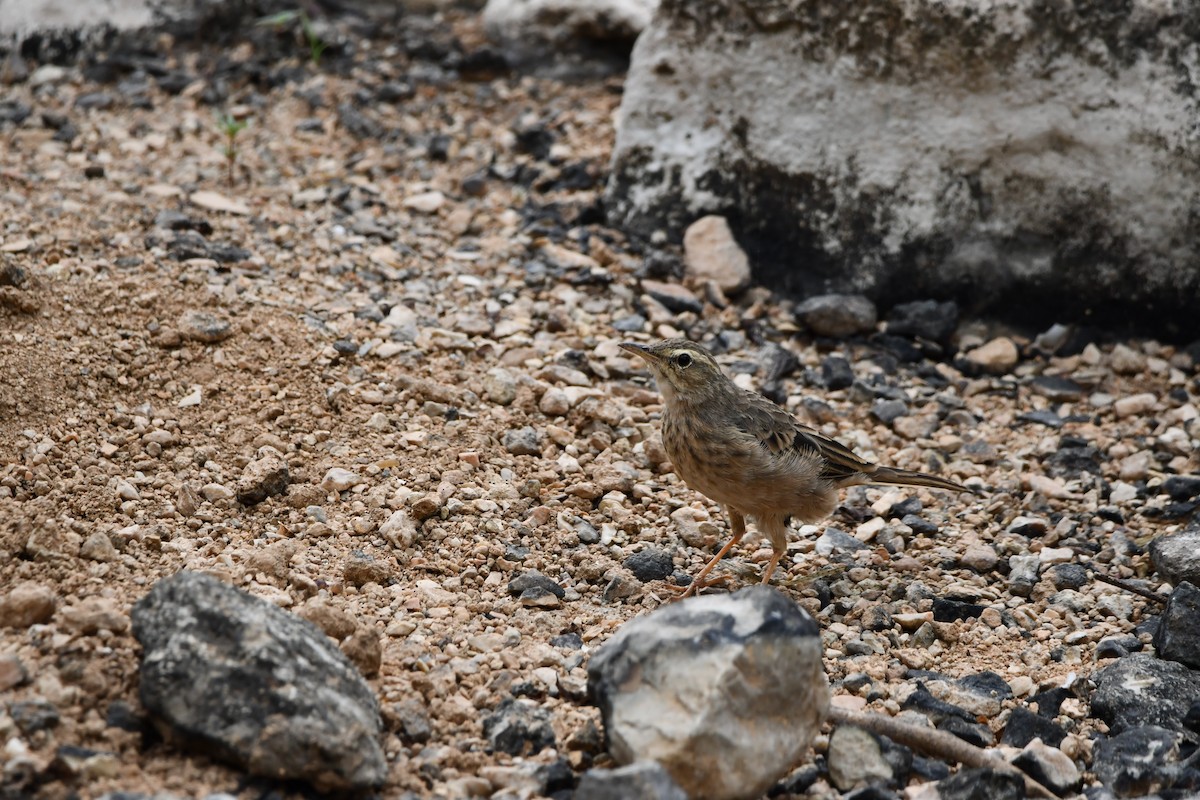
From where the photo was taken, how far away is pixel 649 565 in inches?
215

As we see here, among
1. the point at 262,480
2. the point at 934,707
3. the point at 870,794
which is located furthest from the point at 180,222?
the point at 870,794

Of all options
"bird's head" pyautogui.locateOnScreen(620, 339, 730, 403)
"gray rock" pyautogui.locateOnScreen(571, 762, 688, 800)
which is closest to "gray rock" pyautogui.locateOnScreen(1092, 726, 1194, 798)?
"gray rock" pyautogui.locateOnScreen(571, 762, 688, 800)

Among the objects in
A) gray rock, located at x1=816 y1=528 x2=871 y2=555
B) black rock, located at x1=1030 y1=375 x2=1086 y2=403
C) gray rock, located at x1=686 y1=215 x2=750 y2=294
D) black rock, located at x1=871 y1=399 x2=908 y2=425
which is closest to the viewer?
gray rock, located at x1=816 y1=528 x2=871 y2=555

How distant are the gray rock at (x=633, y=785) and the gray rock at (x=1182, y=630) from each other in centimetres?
243

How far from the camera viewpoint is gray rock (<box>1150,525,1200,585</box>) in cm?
543

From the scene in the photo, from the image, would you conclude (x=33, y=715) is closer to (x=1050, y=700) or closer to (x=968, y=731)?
(x=968, y=731)

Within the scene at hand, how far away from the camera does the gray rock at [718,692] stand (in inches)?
145

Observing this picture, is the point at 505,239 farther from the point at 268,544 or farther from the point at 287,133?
the point at 268,544

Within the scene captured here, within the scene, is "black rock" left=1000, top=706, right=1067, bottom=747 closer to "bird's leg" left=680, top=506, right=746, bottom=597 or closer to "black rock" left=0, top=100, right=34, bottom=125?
"bird's leg" left=680, top=506, right=746, bottom=597

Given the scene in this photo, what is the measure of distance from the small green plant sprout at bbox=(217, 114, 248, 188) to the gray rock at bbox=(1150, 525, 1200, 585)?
17.3 feet

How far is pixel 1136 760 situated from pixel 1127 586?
129 cm

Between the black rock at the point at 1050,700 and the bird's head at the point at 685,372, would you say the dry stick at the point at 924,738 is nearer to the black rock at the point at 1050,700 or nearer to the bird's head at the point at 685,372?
the black rock at the point at 1050,700

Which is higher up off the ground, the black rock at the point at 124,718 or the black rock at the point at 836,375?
the black rock at the point at 124,718

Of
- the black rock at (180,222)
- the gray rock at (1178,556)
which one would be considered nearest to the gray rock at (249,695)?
the gray rock at (1178,556)
